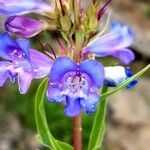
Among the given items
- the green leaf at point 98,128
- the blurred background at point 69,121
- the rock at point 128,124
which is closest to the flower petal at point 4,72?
the green leaf at point 98,128

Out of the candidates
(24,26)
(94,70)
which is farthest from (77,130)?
(24,26)

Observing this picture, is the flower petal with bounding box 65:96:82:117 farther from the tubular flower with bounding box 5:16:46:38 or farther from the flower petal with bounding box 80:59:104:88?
the tubular flower with bounding box 5:16:46:38

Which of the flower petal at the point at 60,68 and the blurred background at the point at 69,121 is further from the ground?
the flower petal at the point at 60,68

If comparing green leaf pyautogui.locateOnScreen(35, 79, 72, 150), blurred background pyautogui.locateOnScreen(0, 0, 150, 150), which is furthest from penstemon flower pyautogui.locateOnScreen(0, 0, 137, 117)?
blurred background pyautogui.locateOnScreen(0, 0, 150, 150)

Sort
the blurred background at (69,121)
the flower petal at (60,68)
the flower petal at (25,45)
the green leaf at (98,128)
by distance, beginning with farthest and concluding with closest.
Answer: the blurred background at (69,121) → the green leaf at (98,128) → the flower petal at (25,45) → the flower petal at (60,68)

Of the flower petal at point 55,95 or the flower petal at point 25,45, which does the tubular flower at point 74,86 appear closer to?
the flower petal at point 55,95

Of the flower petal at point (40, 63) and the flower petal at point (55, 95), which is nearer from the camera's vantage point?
the flower petal at point (55, 95)

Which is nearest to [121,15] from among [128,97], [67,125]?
[128,97]

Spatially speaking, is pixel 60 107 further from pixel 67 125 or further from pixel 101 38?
pixel 101 38

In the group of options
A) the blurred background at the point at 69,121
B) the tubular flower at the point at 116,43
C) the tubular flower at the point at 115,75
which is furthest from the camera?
the blurred background at the point at 69,121
